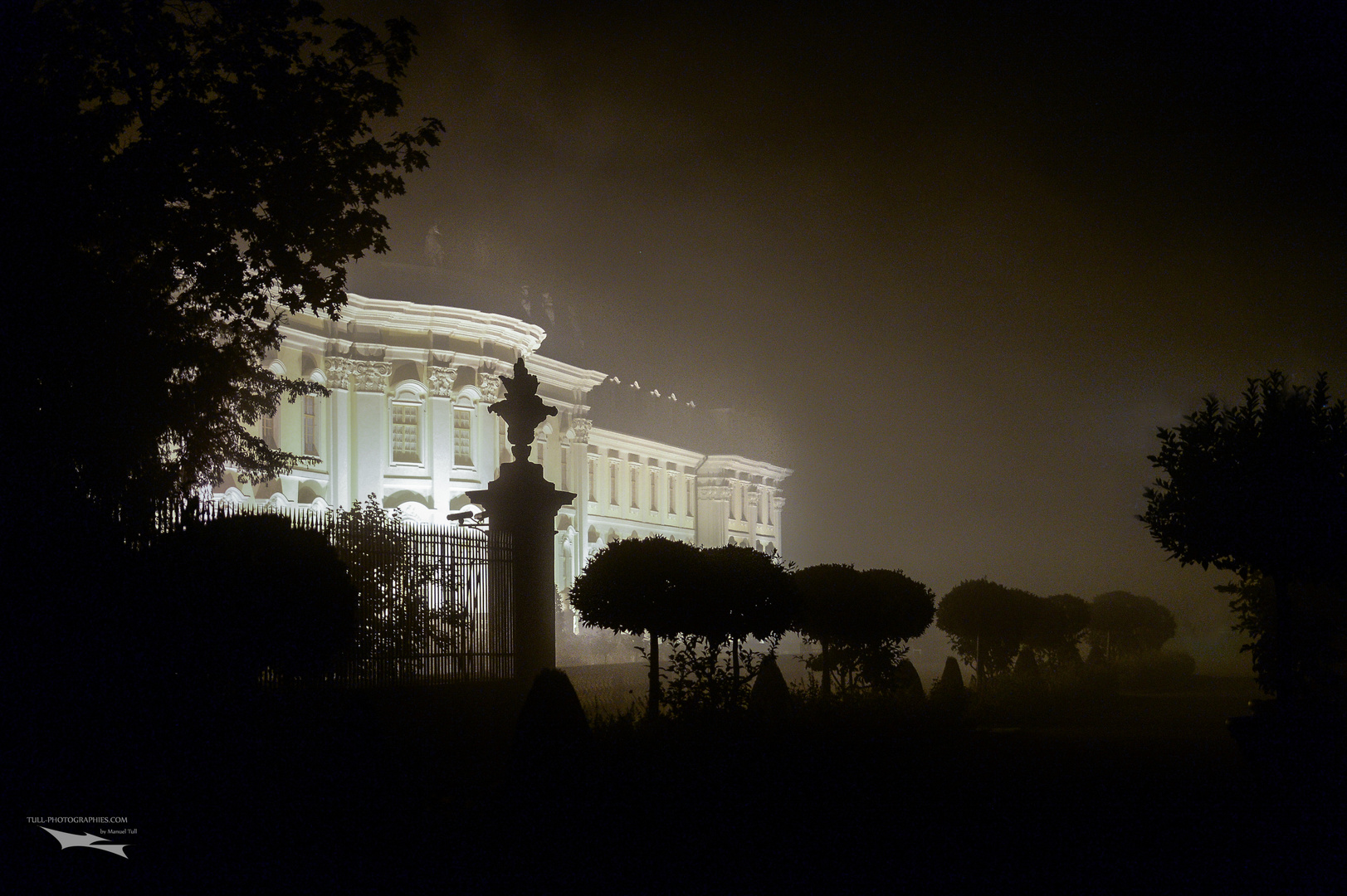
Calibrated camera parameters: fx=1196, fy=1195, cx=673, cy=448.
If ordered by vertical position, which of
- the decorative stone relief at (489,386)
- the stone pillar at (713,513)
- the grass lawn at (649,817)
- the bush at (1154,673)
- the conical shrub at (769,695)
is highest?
the decorative stone relief at (489,386)

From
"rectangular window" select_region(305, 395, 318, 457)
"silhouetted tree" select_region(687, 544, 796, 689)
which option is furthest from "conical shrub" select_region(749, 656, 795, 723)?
"rectangular window" select_region(305, 395, 318, 457)

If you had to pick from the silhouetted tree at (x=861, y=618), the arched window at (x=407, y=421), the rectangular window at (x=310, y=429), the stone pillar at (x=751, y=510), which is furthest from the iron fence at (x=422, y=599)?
the stone pillar at (x=751, y=510)

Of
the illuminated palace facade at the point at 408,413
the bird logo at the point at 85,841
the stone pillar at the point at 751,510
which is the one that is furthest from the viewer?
the stone pillar at the point at 751,510

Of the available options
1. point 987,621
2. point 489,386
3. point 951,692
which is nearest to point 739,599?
point 951,692

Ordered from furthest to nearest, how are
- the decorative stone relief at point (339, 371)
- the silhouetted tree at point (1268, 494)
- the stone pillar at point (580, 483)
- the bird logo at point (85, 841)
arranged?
1. the stone pillar at point (580, 483)
2. the decorative stone relief at point (339, 371)
3. the silhouetted tree at point (1268, 494)
4. the bird logo at point (85, 841)

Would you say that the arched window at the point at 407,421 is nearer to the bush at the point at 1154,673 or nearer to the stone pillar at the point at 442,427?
the stone pillar at the point at 442,427

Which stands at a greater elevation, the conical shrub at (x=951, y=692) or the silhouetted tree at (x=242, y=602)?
the silhouetted tree at (x=242, y=602)

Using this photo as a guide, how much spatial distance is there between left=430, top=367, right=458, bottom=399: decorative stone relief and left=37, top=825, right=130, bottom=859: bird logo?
29.7 metres

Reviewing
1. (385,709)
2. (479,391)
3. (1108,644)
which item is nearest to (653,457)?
(479,391)

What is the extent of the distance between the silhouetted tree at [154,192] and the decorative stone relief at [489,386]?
82.1ft

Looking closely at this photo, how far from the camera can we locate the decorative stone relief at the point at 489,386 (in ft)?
126

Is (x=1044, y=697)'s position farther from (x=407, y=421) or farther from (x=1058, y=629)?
(x=407, y=421)

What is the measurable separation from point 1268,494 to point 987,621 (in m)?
12.1

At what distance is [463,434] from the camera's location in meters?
38.8
